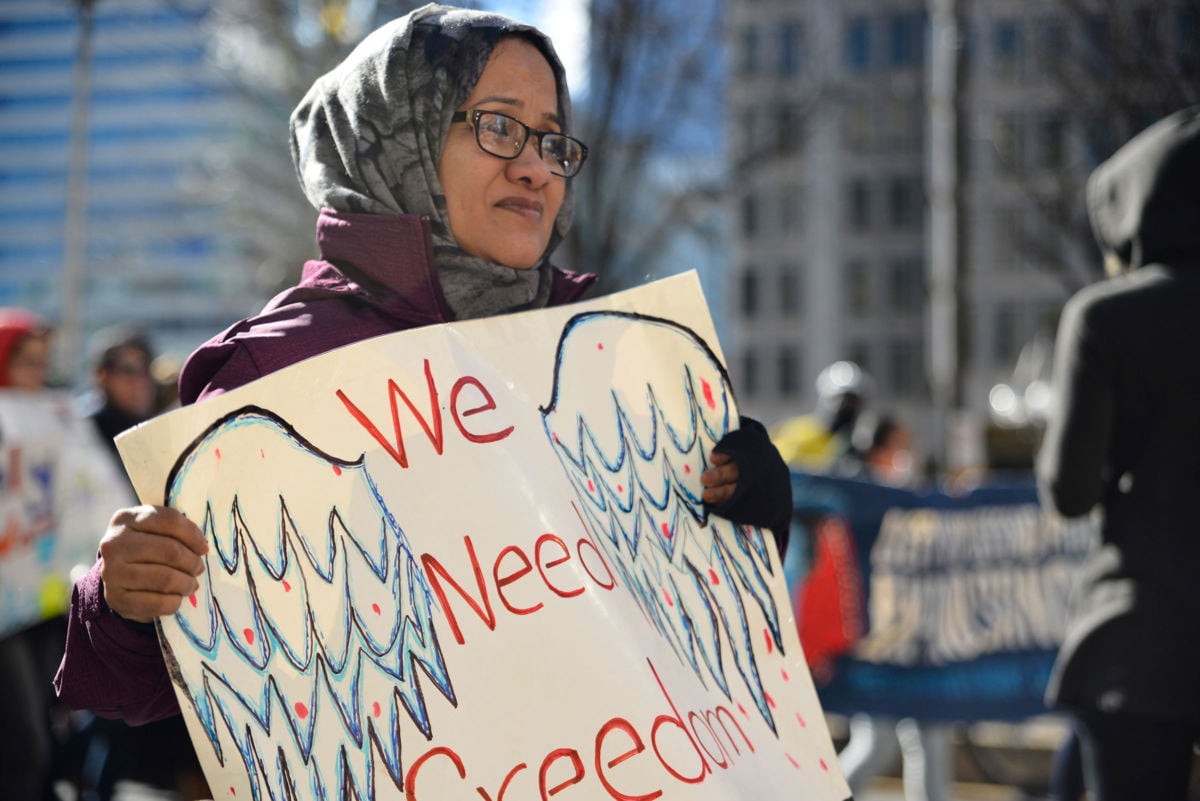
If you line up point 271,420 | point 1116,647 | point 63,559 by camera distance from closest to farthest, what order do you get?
point 271,420 < point 1116,647 < point 63,559

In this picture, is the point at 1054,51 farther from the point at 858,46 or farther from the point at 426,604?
the point at 858,46

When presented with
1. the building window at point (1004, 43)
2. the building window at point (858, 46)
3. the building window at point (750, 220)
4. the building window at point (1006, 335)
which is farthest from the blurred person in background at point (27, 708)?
the building window at point (750, 220)

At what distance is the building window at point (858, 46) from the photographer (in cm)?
4822

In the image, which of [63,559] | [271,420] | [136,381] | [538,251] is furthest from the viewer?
[136,381]

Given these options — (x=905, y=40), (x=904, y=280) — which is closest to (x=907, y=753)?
(x=905, y=40)

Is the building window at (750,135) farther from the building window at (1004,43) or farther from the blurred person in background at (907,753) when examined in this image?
the building window at (1004,43)

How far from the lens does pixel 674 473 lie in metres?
1.92

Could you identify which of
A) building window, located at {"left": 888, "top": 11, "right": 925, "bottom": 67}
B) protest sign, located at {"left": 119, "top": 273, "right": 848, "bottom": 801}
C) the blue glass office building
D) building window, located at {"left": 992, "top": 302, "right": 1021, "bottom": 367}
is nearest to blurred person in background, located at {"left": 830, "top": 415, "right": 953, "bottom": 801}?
protest sign, located at {"left": 119, "top": 273, "right": 848, "bottom": 801}

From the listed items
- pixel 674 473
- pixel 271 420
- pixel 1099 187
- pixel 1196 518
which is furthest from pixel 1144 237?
pixel 271 420

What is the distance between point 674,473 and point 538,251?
373 millimetres

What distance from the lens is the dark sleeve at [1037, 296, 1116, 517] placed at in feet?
8.98

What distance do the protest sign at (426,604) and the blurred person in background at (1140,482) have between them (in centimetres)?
116

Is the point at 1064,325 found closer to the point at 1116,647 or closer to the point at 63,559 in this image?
the point at 1116,647

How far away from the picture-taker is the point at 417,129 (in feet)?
6.02
